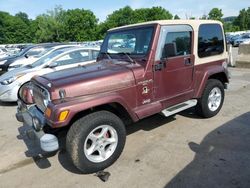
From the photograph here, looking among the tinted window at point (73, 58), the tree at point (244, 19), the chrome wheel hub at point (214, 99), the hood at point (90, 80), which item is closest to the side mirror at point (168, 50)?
the hood at point (90, 80)

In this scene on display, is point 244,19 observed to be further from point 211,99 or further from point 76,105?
point 76,105

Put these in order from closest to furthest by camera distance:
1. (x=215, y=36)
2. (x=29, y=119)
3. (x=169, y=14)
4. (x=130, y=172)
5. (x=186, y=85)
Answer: (x=130, y=172) < (x=29, y=119) < (x=186, y=85) < (x=215, y=36) < (x=169, y=14)

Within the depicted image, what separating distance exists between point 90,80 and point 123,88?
52 cm

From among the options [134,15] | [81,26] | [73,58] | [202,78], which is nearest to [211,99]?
[202,78]

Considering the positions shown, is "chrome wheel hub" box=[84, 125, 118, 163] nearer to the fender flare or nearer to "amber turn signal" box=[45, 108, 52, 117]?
"amber turn signal" box=[45, 108, 52, 117]

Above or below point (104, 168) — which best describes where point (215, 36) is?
above

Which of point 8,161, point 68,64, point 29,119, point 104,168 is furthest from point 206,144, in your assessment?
point 68,64

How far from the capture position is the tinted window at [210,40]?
16.8ft

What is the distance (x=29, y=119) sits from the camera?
13.0ft

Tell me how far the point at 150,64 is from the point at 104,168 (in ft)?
5.70

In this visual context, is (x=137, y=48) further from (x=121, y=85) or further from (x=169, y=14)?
(x=169, y=14)

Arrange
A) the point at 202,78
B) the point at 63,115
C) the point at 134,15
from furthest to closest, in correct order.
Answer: the point at 134,15
the point at 202,78
the point at 63,115

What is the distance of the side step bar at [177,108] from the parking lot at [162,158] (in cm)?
46

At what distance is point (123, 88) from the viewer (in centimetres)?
391
